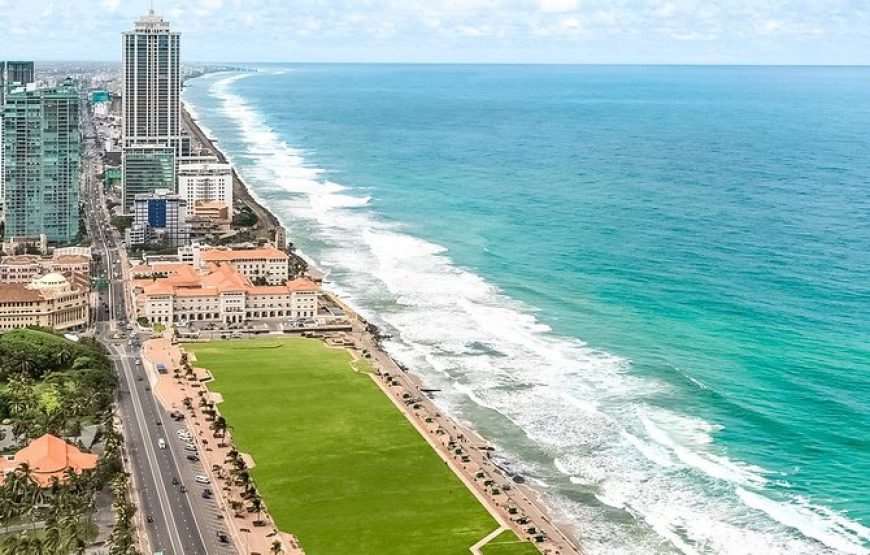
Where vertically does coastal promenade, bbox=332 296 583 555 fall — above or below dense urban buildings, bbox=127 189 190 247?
below

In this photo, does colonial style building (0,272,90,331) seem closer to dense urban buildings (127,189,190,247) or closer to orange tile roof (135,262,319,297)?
orange tile roof (135,262,319,297)

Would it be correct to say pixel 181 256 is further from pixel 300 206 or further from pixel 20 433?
pixel 20 433

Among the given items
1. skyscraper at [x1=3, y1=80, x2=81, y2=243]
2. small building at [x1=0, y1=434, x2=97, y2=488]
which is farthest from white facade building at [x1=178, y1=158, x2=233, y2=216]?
small building at [x1=0, y1=434, x2=97, y2=488]

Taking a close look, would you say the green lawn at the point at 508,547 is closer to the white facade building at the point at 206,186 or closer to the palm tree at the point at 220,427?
the palm tree at the point at 220,427

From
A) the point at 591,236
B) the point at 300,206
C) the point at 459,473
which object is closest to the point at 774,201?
the point at 591,236

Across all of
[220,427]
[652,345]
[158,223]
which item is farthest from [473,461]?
[158,223]
